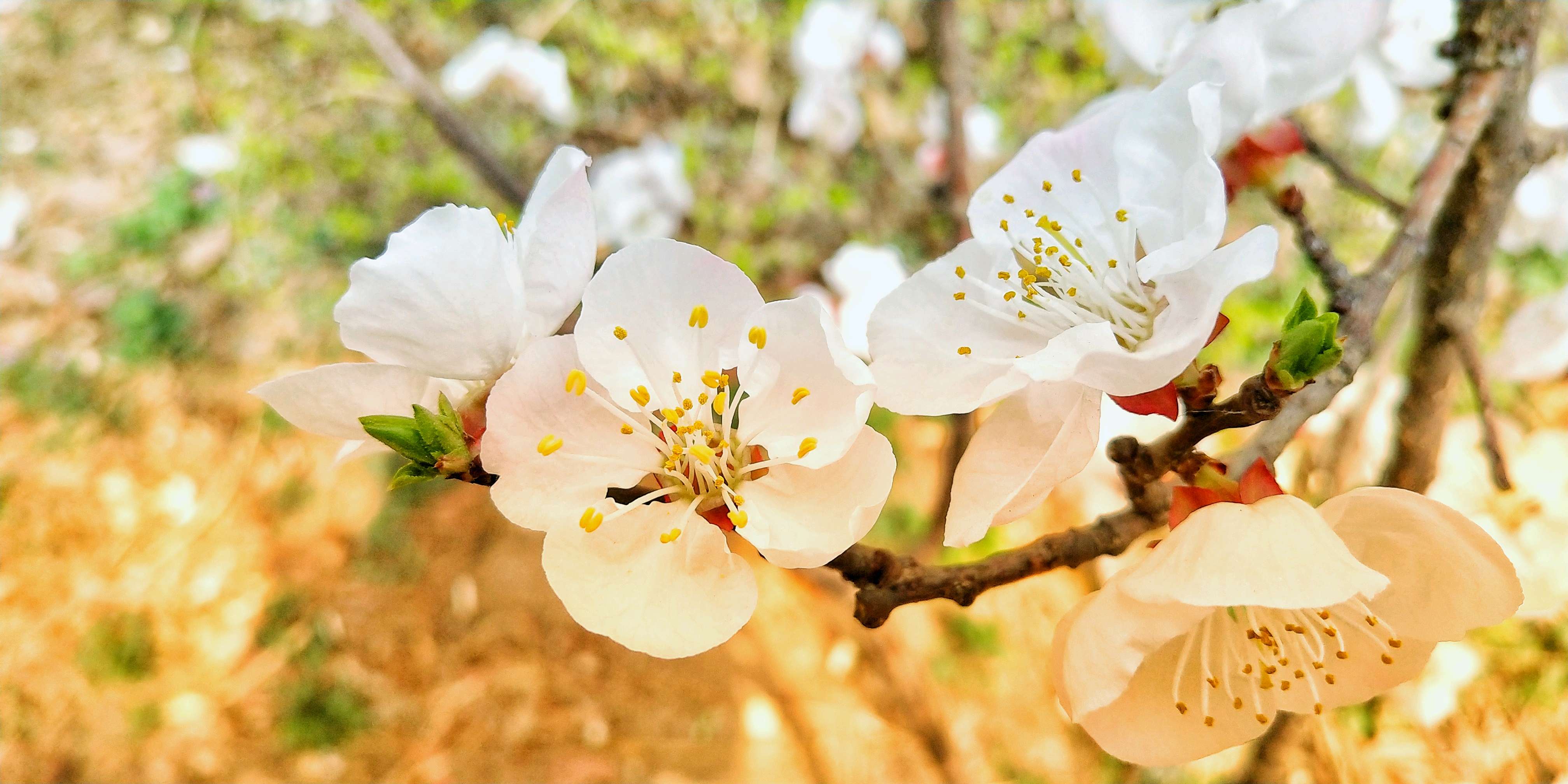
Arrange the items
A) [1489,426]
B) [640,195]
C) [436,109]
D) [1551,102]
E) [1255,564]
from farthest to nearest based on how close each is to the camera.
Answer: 1. [640,195]
2. [436,109]
3. [1551,102]
4. [1489,426]
5. [1255,564]

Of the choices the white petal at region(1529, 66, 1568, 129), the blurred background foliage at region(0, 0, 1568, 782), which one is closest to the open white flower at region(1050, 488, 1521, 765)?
the blurred background foliage at region(0, 0, 1568, 782)

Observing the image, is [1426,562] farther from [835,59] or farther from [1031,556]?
[835,59]

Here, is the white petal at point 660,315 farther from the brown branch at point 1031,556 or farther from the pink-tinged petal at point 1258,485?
the pink-tinged petal at point 1258,485

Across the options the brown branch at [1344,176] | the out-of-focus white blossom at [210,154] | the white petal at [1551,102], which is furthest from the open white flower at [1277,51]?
the out-of-focus white blossom at [210,154]

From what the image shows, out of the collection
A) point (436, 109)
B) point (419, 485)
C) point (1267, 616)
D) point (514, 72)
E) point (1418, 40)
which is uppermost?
point (1418, 40)

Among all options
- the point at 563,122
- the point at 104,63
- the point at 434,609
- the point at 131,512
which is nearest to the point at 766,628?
the point at 434,609

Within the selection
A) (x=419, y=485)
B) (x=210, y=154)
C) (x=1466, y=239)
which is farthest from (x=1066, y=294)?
(x=210, y=154)

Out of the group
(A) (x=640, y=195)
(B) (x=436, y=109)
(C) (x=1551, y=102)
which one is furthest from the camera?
(A) (x=640, y=195)
